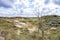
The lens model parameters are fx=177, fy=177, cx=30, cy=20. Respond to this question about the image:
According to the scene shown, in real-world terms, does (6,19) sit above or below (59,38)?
above

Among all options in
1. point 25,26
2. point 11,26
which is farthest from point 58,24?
point 11,26

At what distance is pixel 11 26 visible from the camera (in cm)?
2230

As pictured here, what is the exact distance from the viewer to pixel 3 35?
1833cm

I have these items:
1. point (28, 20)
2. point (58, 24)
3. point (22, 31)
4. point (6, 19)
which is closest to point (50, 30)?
point (58, 24)

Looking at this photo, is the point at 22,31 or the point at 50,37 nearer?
the point at 50,37

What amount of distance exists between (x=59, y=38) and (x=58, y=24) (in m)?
5.02

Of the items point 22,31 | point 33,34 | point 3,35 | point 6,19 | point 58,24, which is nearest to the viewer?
point 3,35

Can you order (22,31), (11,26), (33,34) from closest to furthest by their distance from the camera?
(33,34), (22,31), (11,26)

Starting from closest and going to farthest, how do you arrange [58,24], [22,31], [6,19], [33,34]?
[33,34]
[22,31]
[58,24]
[6,19]

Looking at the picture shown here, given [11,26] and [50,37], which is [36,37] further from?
[11,26]

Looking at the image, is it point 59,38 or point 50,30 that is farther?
point 50,30

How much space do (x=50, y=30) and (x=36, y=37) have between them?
375cm

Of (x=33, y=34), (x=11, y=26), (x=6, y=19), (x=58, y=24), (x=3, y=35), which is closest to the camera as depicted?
(x=3, y=35)

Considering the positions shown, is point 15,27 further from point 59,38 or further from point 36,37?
point 59,38
